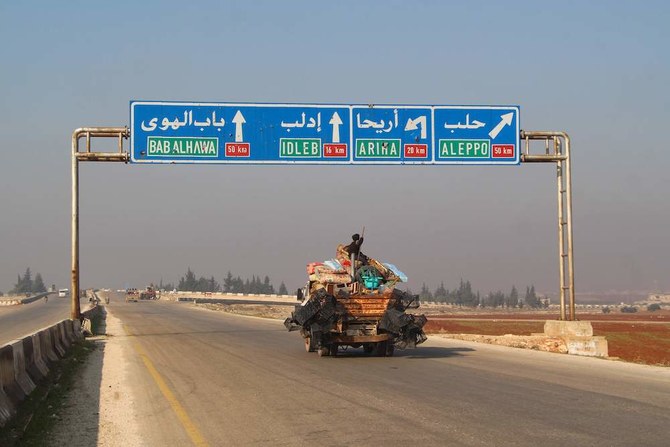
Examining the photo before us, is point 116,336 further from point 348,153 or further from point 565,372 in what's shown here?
point 565,372

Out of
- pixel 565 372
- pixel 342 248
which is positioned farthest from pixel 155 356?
pixel 565 372

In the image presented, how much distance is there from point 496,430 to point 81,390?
26.5ft

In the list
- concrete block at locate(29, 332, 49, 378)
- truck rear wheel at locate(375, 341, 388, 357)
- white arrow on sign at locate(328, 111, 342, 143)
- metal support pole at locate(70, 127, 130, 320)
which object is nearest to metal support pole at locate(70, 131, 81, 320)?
metal support pole at locate(70, 127, 130, 320)

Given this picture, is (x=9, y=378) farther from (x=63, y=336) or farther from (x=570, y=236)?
(x=570, y=236)

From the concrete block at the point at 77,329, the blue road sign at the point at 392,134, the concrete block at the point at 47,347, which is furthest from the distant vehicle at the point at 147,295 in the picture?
the concrete block at the point at 47,347

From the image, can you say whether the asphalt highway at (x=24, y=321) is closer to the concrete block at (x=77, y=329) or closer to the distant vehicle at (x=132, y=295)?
the concrete block at (x=77, y=329)

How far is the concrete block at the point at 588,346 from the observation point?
22.8 metres

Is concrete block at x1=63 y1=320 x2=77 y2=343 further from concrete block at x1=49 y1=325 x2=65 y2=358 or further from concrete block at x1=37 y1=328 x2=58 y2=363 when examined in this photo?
concrete block at x1=37 y1=328 x2=58 y2=363

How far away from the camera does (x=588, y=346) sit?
2283 cm

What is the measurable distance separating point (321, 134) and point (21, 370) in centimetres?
1505

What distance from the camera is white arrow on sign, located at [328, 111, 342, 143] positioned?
25.8 m

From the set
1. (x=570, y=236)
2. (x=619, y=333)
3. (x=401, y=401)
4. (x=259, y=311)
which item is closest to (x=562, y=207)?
(x=570, y=236)

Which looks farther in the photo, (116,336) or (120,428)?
(116,336)

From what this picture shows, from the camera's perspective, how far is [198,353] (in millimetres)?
21422
